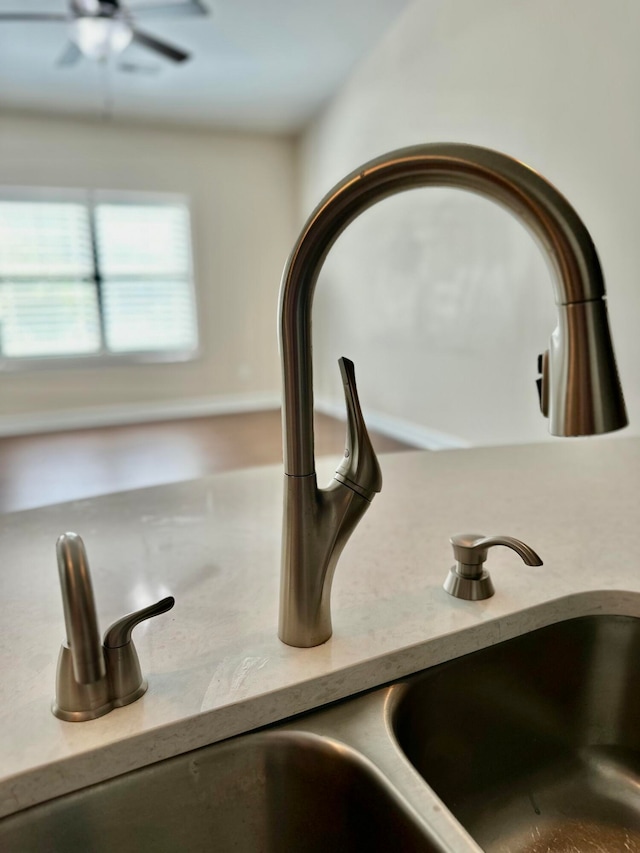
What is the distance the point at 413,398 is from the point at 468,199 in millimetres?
1468

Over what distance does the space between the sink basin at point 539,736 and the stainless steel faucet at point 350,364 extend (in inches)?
6.5

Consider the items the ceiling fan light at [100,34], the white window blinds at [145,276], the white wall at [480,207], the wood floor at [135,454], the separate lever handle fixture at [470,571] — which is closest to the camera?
the separate lever handle fixture at [470,571]

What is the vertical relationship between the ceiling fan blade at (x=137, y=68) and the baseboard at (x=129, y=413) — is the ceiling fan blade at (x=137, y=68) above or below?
above

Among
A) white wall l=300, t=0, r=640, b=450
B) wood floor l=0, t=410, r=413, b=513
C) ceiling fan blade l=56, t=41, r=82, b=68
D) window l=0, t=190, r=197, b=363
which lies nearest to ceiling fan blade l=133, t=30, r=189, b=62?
ceiling fan blade l=56, t=41, r=82, b=68

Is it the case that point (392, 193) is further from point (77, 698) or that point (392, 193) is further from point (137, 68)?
point (137, 68)

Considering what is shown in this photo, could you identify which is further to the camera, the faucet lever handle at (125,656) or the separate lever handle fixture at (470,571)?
the separate lever handle fixture at (470,571)

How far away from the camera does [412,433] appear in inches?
175

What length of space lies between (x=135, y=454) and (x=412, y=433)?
85.4 inches

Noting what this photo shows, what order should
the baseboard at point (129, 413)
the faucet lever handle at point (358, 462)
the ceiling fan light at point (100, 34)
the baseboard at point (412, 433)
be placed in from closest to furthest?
1. the faucet lever handle at point (358, 462)
2. the ceiling fan light at point (100, 34)
3. the baseboard at point (412, 433)
4. the baseboard at point (129, 413)

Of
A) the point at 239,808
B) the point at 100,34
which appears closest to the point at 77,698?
the point at 239,808

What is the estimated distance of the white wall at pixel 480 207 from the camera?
2.60m

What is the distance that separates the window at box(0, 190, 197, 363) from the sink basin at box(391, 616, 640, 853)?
565 centimetres

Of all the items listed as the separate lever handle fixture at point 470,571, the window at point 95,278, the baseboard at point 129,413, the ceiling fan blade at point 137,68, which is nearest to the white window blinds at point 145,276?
the window at point 95,278

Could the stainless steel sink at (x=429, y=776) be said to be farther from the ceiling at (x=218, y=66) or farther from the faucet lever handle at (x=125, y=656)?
the ceiling at (x=218, y=66)
